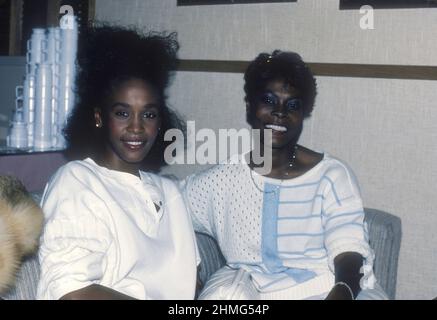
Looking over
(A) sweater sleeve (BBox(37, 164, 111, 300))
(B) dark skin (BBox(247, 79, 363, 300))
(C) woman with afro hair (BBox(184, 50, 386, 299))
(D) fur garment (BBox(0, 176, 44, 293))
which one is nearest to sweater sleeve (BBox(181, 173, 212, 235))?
(C) woman with afro hair (BBox(184, 50, 386, 299))

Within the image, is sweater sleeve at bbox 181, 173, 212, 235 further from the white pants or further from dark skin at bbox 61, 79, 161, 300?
dark skin at bbox 61, 79, 161, 300

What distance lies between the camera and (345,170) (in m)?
1.72

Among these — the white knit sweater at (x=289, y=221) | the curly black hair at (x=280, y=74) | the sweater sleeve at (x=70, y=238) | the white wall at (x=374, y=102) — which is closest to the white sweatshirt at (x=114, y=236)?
the sweater sleeve at (x=70, y=238)

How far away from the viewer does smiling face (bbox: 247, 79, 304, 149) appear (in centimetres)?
172

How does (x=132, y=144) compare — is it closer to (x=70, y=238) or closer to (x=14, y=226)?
(x=70, y=238)

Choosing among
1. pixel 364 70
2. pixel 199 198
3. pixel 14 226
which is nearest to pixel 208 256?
pixel 199 198

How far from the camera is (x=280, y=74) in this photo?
69.3 inches

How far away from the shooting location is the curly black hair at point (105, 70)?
1498 mm

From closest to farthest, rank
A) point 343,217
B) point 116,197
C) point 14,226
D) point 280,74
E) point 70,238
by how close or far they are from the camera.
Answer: point 14,226, point 70,238, point 116,197, point 343,217, point 280,74

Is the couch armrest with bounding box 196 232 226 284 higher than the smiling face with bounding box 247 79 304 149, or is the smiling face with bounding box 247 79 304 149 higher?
the smiling face with bounding box 247 79 304 149

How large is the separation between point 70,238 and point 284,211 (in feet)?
2.27

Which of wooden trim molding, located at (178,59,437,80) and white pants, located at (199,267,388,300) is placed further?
wooden trim molding, located at (178,59,437,80)

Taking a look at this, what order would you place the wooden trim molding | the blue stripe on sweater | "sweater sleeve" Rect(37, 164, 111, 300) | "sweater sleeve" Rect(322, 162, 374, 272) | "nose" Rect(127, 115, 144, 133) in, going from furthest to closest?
the wooden trim molding
the blue stripe on sweater
"sweater sleeve" Rect(322, 162, 374, 272)
"nose" Rect(127, 115, 144, 133)
"sweater sleeve" Rect(37, 164, 111, 300)
